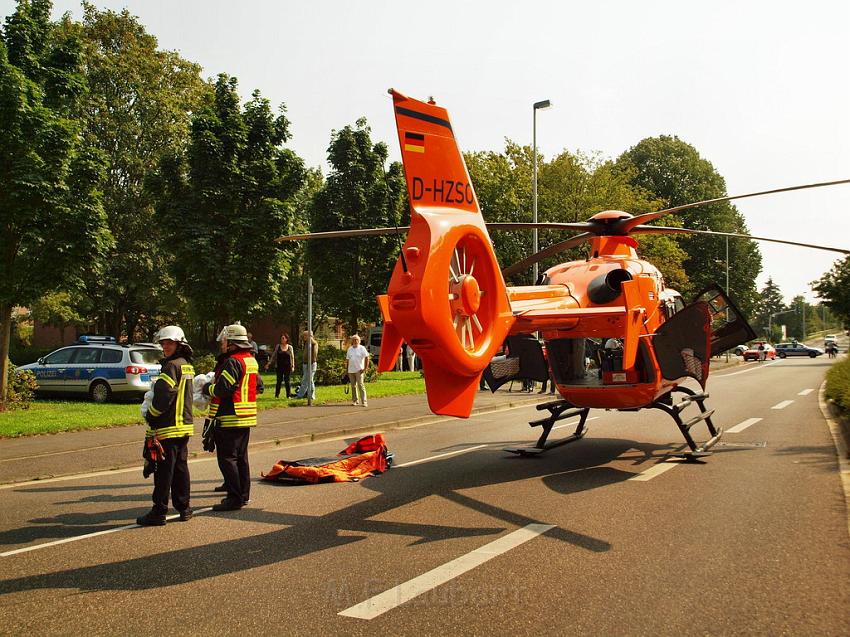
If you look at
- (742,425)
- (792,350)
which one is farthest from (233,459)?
(792,350)

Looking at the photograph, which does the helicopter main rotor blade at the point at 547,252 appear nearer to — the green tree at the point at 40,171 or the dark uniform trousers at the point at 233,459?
the dark uniform trousers at the point at 233,459

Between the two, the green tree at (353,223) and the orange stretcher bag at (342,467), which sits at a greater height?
the green tree at (353,223)

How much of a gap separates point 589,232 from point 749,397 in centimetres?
1433

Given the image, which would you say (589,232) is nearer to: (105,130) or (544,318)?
(544,318)

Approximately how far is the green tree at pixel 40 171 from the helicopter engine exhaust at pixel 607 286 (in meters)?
11.4

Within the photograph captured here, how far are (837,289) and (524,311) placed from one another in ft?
101

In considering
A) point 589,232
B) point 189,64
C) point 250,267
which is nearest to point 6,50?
point 250,267

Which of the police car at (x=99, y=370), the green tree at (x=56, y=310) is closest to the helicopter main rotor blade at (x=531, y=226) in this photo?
the police car at (x=99, y=370)

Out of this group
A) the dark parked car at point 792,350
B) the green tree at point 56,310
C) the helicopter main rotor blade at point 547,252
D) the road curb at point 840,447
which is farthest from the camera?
the dark parked car at point 792,350

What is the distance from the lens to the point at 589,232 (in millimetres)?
11125

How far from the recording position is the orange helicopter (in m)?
6.64

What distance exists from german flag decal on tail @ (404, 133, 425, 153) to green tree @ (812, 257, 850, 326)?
3125cm

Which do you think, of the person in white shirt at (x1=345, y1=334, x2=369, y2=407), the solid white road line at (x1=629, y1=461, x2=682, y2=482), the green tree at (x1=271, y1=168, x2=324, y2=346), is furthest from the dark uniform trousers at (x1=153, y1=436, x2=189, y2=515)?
the green tree at (x1=271, y1=168, x2=324, y2=346)

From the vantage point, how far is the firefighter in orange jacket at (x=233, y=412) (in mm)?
7938
